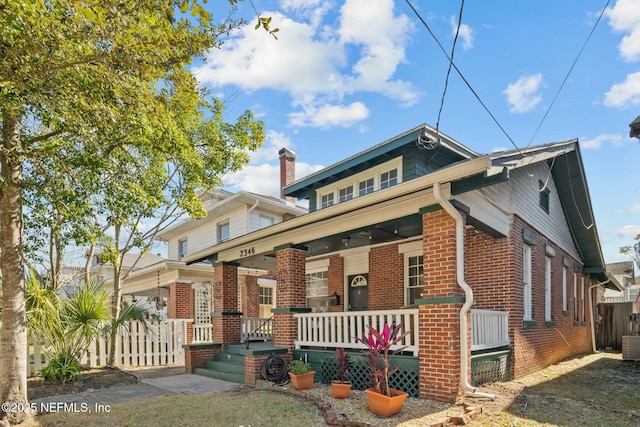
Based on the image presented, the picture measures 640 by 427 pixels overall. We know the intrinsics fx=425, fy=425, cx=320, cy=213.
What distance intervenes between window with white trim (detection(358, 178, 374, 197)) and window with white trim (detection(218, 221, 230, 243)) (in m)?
8.66

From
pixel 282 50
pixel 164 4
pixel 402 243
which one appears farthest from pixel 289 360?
pixel 164 4

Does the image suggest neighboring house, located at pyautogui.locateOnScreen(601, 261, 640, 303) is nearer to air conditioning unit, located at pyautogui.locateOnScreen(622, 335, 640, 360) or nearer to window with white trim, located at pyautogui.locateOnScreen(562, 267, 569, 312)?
air conditioning unit, located at pyautogui.locateOnScreen(622, 335, 640, 360)

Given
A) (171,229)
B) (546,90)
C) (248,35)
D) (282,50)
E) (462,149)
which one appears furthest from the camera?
(171,229)

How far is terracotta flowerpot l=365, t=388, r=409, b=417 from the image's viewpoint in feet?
19.2

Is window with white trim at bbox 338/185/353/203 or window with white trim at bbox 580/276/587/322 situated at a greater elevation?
window with white trim at bbox 338/185/353/203

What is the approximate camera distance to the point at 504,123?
8.16 meters

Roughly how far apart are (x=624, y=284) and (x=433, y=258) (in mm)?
38393

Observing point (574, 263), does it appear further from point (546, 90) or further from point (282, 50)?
point (282, 50)

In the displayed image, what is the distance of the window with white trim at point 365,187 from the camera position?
1175 cm

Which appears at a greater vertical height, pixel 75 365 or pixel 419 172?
pixel 419 172

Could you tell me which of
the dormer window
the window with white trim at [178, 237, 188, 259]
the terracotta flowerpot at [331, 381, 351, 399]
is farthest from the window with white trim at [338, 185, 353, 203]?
the window with white trim at [178, 237, 188, 259]

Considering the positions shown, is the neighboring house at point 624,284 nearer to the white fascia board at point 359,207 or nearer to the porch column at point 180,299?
the porch column at point 180,299

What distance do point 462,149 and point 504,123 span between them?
2967 millimetres

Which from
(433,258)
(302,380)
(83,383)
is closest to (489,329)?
(433,258)
